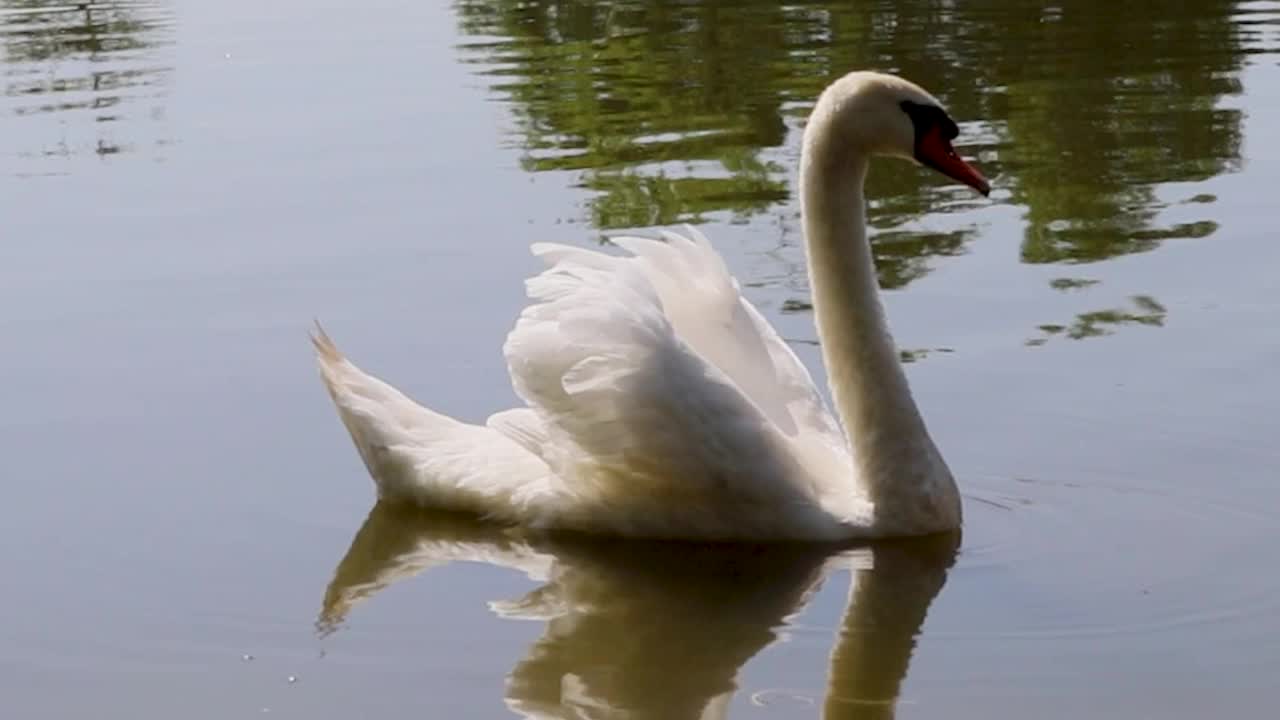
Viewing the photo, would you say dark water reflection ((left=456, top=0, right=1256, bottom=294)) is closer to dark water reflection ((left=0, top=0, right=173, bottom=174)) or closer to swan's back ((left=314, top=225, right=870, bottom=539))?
dark water reflection ((left=0, top=0, right=173, bottom=174))

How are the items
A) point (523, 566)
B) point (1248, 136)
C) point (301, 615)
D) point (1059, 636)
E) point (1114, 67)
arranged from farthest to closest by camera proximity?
1. point (1114, 67)
2. point (1248, 136)
3. point (523, 566)
4. point (301, 615)
5. point (1059, 636)

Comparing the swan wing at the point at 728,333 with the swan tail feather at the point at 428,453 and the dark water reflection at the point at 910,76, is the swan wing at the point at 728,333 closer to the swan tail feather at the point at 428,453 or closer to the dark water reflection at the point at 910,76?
the swan tail feather at the point at 428,453

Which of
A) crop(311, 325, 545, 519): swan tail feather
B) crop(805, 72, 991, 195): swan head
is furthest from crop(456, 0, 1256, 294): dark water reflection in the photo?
crop(311, 325, 545, 519): swan tail feather

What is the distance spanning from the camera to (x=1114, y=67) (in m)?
15.4

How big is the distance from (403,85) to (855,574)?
1002 centimetres

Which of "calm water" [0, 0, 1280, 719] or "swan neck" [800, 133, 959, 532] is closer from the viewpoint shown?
"calm water" [0, 0, 1280, 719]

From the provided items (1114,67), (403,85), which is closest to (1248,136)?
(1114,67)

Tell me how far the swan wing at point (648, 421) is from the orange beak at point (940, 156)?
83 cm

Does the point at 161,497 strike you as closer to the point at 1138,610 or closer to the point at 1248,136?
the point at 1138,610

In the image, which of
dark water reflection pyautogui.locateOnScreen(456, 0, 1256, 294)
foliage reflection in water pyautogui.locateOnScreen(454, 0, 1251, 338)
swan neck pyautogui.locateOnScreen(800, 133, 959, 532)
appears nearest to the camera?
swan neck pyautogui.locateOnScreen(800, 133, 959, 532)

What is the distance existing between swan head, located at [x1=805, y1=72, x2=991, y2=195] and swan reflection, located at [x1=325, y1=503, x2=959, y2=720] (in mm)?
1116

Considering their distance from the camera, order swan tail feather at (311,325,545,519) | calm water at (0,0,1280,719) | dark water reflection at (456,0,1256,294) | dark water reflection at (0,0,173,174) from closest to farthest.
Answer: calm water at (0,0,1280,719)
swan tail feather at (311,325,545,519)
dark water reflection at (456,0,1256,294)
dark water reflection at (0,0,173,174)

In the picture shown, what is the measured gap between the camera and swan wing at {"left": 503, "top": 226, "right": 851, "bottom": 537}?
21.3 ft

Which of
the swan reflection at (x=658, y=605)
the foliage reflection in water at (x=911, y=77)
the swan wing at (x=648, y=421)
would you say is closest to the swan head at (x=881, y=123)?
the swan wing at (x=648, y=421)
